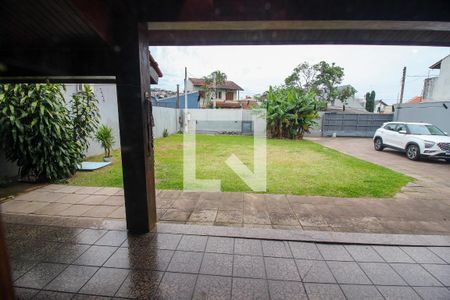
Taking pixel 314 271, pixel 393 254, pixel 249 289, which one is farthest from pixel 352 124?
pixel 249 289

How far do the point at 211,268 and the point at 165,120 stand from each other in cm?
1293

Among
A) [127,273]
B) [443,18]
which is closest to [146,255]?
[127,273]

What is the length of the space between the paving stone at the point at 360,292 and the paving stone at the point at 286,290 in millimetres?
398

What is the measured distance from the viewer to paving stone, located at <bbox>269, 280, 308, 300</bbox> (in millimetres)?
1928

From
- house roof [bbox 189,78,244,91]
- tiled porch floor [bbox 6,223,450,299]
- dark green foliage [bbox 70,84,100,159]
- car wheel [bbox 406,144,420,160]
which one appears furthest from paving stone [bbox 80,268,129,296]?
house roof [bbox 189,78,244,91]

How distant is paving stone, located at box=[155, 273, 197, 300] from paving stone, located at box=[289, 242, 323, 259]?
1189mm

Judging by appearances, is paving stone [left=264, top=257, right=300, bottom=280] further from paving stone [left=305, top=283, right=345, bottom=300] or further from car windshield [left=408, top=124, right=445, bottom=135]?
car windshield [left=408, top=124, right=445, bottom=135]

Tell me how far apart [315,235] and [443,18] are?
269 cm

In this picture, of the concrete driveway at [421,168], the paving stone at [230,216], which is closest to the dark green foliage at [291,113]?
the concrete driveway at [421,168]

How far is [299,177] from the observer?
5555 mm

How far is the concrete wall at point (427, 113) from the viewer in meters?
9.78

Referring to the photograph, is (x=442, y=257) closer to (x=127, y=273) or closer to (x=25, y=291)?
(x=127, y=273)

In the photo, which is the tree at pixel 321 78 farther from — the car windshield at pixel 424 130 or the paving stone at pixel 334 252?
the paving stone at pixel 334 252

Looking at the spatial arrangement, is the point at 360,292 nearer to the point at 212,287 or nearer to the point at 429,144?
the point at 212,287
